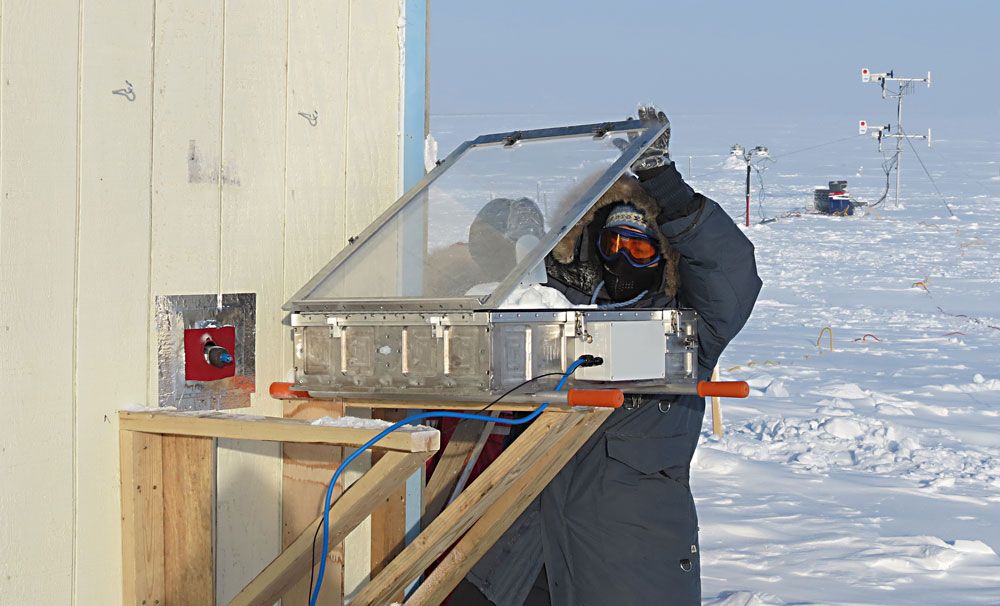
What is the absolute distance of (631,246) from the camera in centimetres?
339

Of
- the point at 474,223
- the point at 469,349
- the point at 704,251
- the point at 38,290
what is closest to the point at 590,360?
the point at 469,349

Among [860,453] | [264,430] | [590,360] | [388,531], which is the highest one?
[590,360]

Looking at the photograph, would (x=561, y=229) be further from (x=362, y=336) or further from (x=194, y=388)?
(x=194, y=388)

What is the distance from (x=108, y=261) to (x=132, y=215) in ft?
0.42

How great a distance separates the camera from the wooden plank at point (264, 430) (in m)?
2.44

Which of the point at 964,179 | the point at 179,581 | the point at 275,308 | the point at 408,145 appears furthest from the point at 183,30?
the point at 964,179

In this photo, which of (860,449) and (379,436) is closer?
(379,436)

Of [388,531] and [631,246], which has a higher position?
[631,246]

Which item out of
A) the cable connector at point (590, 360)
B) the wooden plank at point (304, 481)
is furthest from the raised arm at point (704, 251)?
the wooden plank at point (304, 481)

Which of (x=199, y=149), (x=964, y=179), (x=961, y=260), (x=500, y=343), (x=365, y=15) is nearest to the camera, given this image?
(x=500, y=343)

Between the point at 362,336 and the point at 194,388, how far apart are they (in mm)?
415

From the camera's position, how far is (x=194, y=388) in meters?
2.91

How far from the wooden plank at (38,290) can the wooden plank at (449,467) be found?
1.39 meters

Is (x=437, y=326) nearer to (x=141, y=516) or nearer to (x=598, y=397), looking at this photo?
(x=598, y=397)
